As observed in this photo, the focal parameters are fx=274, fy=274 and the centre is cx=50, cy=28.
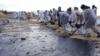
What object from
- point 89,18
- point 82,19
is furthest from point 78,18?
point 89,18

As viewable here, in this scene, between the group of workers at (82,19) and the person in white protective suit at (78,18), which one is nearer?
the group of workers at (82,19)

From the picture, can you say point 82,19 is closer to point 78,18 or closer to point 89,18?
point 78,18

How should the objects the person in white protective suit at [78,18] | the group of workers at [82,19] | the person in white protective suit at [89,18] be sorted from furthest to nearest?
the person in white protective suit at [78,18], the group of workers at [82,19], the person in white protective suit at [89,18]

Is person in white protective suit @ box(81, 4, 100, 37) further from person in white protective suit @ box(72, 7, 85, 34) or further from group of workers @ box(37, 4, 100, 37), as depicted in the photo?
person in white protective suit @ box(72, 7, 85, 34)

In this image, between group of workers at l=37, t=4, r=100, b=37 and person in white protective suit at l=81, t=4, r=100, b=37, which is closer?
person in white protective suit at l=81, t=4, r=100, b=37

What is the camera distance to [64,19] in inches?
950

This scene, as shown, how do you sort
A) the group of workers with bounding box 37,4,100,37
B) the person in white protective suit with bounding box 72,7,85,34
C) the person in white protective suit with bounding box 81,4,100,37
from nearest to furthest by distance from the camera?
the person in white protective suit with bounding box 81,4,100,37
the group of workers with bounding box 37,4,100,37
the person in white protective suit with bounding box 72,7,85,34

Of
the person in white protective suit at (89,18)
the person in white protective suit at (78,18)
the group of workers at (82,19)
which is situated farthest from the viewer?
the person in white protective suit at (78,18)

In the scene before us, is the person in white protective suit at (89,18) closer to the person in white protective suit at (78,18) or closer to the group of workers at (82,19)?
the group of workers at (82,19)

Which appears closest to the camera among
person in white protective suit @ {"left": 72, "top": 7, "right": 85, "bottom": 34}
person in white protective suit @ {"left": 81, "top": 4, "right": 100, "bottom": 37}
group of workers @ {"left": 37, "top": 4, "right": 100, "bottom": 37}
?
person in white protective suit @ {"left": 81, "top": 4, "right": 100, "bottom": 37}

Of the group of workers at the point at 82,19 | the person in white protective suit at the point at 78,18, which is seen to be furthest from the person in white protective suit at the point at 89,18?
the person in white protective suit at the point at 78,18

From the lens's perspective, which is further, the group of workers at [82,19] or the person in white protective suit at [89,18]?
the group of workers at [82,19]

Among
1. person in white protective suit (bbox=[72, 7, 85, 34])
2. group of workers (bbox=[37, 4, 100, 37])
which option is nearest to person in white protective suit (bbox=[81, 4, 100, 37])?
group of workers (bbox=[37, 4, 100, 37])

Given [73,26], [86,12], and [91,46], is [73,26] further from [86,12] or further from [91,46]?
[91,46]
